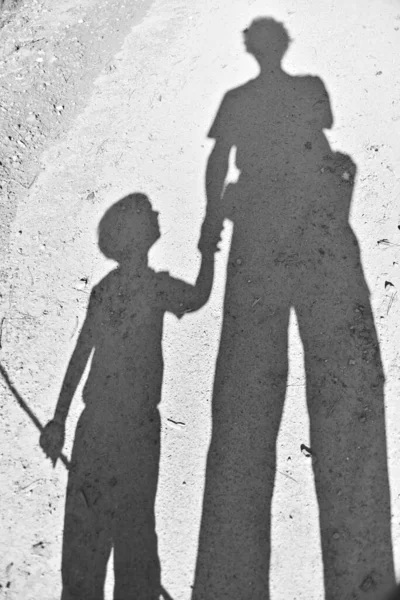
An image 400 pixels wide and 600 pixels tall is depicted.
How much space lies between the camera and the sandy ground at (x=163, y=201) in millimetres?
3676

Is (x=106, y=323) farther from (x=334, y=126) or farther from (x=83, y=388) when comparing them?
(x=334, y=126)

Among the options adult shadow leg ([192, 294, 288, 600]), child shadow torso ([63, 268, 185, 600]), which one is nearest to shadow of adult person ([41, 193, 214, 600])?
child shadow torso ([63, 268, 185, 600])

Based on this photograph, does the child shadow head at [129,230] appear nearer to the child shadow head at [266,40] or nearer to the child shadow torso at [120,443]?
the child shadow torso at [120,443]

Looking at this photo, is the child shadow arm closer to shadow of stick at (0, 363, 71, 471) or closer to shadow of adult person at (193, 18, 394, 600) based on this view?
shadow of stick at (0, 363, 71, 471)

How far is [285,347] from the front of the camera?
4121 mm

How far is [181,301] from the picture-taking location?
14.3 feet

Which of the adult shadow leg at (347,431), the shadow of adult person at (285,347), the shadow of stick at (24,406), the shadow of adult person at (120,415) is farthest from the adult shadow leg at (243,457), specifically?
the shadow of stick at (24,406)

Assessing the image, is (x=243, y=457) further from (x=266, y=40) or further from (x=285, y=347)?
A: (x=266, y=40)

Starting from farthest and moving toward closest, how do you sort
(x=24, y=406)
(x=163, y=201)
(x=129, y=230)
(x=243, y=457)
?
(x=163, y=201) → (x=129, y=230) → (x=24, y=406) → (x=243, y=457)

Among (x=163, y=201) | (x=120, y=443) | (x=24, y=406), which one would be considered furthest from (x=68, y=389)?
(x=163, y=201)

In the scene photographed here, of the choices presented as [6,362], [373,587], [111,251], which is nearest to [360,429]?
[373,587]

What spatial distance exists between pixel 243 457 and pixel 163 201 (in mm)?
2575

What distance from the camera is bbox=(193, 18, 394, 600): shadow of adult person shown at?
11.7 feet

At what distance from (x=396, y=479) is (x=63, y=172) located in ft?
14.0
